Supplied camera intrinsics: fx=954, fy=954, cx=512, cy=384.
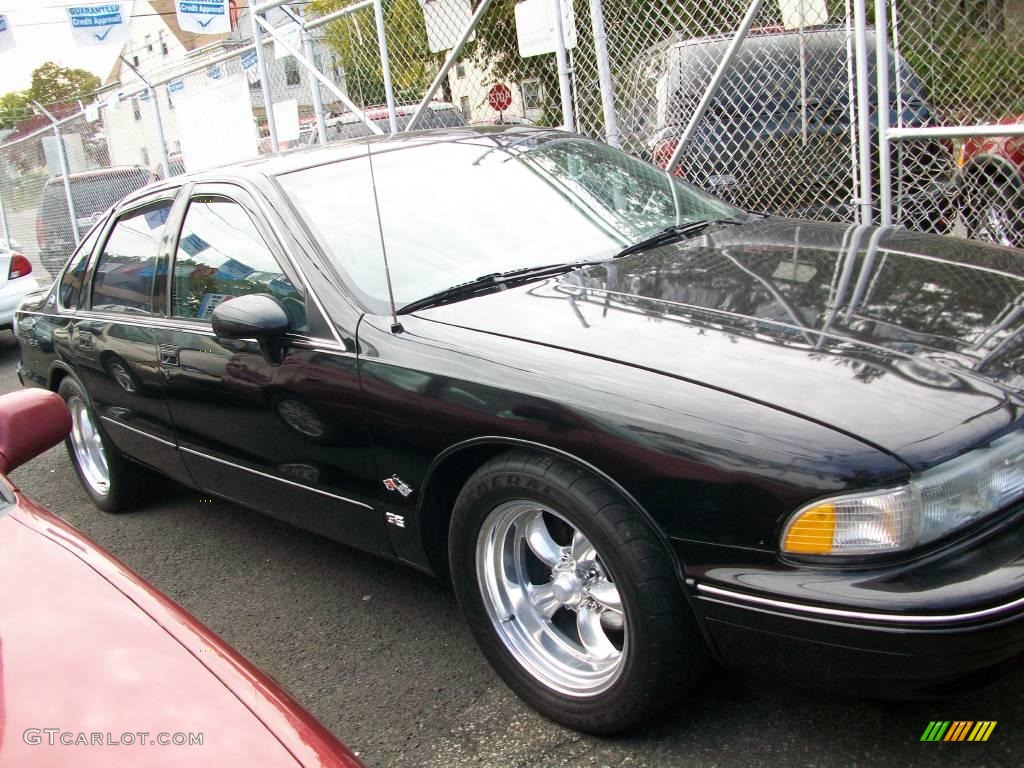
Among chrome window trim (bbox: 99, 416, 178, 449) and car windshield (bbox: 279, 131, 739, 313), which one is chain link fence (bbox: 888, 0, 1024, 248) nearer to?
car windshield (bbox: 279, 131, 739, 313)

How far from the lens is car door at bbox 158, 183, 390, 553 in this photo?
9.67 feet

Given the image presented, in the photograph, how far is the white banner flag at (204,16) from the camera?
1138 cm

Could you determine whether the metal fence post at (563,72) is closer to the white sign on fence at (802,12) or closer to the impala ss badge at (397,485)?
the white sign on fence at (802,12)

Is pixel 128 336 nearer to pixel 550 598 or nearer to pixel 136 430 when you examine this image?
pixel 136 430

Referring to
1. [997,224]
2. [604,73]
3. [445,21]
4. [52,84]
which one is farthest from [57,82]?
[997,224]

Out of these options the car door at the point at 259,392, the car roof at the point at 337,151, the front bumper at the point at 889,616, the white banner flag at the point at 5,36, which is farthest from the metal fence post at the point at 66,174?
the front bumper at the point at 889,616

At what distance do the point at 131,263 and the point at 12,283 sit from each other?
6627mm

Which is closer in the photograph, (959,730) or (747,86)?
(959,730)

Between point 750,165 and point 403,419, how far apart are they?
3.80 m

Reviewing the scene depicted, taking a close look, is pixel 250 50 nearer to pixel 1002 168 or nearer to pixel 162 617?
pixel 1002 168

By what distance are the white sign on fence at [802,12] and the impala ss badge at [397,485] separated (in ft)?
12.3

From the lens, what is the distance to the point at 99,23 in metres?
13.2

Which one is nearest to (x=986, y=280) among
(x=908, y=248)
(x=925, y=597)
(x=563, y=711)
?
(x=908, y=248)

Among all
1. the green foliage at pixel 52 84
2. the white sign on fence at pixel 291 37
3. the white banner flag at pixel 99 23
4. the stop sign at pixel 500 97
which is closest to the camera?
the stop sign at pixel 500 97
